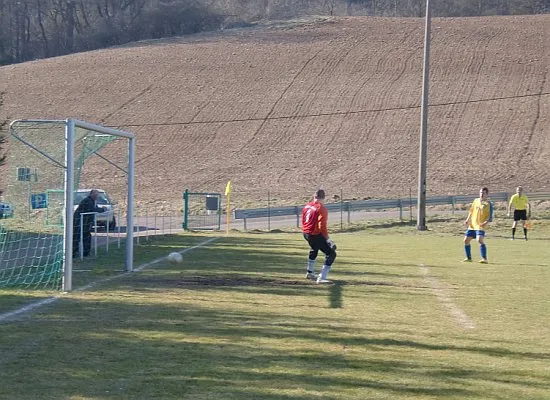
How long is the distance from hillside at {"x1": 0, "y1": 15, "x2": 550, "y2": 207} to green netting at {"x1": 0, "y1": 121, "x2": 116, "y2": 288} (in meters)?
28.2

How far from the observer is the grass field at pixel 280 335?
7781mm

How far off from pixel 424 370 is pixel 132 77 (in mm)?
65989

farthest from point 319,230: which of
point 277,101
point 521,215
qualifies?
point 277,101

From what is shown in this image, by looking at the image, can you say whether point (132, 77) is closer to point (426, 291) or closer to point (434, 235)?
point (434, 235)

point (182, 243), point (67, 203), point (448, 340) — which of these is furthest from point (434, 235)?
point (448, 340)

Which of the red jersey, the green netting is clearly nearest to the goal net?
the green netting

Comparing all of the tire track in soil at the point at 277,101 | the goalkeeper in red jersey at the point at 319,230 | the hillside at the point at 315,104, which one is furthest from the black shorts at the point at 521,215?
the tire track in soil at the point at 277,101

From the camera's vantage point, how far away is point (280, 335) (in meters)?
10.5

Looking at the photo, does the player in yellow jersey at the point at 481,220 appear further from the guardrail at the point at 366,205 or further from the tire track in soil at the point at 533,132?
the tire track in soil at the point at 533,132

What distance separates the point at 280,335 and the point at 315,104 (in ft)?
183

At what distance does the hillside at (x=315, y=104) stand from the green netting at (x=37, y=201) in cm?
2819

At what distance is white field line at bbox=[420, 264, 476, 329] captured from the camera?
11.8 metres

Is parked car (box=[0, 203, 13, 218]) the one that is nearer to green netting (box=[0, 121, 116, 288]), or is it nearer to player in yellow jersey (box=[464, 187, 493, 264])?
green netting (box=[0, 121, 116, 288])

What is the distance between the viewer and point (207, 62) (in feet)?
245
